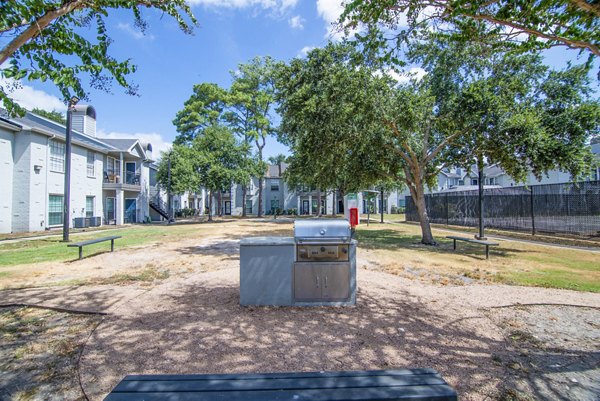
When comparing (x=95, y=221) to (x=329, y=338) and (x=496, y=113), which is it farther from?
(x=496, y=113)

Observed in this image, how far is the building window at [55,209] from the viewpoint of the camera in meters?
20.8

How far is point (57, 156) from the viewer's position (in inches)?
847

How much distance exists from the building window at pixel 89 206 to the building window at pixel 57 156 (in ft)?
11.0

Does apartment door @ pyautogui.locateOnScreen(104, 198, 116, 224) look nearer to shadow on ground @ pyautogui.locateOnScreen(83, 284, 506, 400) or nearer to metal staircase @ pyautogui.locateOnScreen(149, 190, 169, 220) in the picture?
metal staircase @ pyautogui.locateOnScreen(149, 190, 169, 220)

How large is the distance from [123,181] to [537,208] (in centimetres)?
3193

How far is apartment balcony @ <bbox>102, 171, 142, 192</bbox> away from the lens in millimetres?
26125

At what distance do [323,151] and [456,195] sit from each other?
15.5 metres

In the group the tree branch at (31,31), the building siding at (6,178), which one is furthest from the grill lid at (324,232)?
the building siding at (6,178)

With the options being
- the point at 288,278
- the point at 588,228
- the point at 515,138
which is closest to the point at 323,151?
the point at 515,138

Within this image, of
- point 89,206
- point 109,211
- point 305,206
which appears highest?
point 305,206

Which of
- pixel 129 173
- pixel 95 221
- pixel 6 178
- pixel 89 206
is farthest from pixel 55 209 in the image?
pixel 129 173

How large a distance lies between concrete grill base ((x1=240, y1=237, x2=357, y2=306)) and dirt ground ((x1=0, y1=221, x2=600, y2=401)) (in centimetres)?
18

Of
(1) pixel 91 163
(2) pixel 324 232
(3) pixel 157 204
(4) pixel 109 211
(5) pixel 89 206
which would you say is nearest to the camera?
(2) pixel 324 232

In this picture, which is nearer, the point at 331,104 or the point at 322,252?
the point at 322,252
